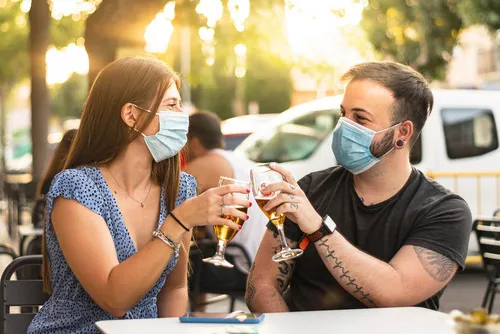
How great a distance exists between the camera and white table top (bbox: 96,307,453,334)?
3.20 meters

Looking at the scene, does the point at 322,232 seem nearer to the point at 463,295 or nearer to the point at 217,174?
the point at 217,174

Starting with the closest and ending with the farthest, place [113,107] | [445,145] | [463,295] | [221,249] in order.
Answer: [221,249], [113,107], [463,295], [445,145]

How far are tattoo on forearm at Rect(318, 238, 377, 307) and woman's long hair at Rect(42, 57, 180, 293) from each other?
833 mm

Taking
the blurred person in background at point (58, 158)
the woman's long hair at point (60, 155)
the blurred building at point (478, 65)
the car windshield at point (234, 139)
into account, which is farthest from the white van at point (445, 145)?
the blurred building at point (478, 65)

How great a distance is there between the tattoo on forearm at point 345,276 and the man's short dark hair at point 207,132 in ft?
14.4

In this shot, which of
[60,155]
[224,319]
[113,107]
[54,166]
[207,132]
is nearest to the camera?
[224,319]

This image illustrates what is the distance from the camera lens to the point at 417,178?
4125mm

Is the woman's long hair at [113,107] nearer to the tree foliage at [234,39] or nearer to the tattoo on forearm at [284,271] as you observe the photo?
the tattoo on forearm at [284,271]

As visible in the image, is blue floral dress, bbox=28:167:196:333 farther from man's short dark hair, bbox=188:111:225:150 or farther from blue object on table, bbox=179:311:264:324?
man's short dark hair, bbox=188:111:225:150

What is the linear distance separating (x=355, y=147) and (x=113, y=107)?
3.24ft

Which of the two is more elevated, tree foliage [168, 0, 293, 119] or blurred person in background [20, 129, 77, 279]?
tree foliage [168, 0, 293, 119]

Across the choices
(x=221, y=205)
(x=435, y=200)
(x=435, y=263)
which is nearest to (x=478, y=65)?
(x=435, y=200)

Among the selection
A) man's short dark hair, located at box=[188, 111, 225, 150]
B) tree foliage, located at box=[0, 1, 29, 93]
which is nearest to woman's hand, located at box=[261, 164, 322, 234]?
man's short dark hair, located at box=[188, 111, 225, 150]

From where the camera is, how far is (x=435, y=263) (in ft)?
12.7
